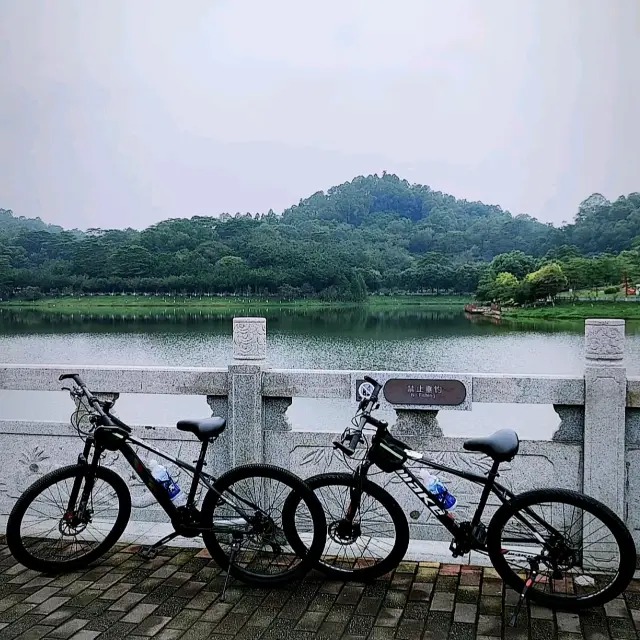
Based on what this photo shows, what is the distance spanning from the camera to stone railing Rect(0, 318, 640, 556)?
327cm

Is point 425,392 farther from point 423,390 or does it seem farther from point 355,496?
point 355,496

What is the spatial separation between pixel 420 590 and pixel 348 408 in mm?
8718

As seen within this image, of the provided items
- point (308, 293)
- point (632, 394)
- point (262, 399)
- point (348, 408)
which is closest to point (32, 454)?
point (262, 399)

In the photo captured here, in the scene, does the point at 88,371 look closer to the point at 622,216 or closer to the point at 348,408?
the point at 348,408

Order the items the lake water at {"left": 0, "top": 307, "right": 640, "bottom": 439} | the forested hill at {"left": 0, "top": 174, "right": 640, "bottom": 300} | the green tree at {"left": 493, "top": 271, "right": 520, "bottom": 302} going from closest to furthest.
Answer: the lake water at {"left": 0, "top": 307, "right": 640, "bottom": 439}, the green tree at {"left": 493, "top": 271, "right": 520, "bottom": 302}, the forested hill at {"left": 0, "top": 174, "right": 640, "bottom": 300}

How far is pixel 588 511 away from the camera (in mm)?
2820

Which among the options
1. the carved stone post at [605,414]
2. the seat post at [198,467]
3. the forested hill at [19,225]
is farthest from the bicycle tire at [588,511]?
the forested hill at [19,225]

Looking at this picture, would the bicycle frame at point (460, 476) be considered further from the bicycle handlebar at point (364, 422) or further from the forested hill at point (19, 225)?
the forested hill at point (19, 225)

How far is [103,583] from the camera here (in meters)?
3.08

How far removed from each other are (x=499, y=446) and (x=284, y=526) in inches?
38.1

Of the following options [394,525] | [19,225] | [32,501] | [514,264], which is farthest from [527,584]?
[19,225]

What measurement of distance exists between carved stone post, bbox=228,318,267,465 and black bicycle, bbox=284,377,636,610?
0.43 metres

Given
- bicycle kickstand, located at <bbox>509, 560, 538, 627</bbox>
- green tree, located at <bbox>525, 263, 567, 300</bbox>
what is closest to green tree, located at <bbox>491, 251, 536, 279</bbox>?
green tree, located at <bbox>525, 263, 567, 300</bbox>

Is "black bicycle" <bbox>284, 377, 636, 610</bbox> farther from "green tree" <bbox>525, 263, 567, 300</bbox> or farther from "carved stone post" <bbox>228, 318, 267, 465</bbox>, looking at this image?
"green tree" <bbox>525, 263, 567, 300</bbox>
